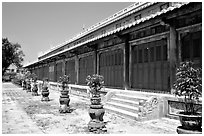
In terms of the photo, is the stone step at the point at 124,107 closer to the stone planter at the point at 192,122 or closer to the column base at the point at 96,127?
the column base at the point at 96,127

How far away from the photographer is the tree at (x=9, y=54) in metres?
46.9

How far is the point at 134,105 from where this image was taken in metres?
8.66

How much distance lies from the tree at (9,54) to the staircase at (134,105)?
42.2 meters

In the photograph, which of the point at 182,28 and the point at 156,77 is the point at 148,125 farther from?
the point at 182,28

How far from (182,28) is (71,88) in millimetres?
11794

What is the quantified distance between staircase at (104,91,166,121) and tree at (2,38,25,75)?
138ft

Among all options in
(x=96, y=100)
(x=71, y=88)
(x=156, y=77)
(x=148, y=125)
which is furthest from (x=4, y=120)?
(x=71, y=88)

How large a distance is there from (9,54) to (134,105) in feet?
153

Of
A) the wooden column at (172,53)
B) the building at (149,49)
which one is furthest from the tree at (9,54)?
the wooden column at (172,53)

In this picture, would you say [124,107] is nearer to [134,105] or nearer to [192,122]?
[134,105]

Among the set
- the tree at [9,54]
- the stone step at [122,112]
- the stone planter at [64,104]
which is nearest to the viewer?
the stone step at [122,112]

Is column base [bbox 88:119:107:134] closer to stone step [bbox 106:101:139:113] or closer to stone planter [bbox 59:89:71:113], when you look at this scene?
stone step [bbox 106:101:139:113]

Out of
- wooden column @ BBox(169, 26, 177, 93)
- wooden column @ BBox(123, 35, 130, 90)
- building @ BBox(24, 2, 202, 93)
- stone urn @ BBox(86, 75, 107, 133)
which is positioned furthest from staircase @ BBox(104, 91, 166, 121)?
stone urn @ BBox(86, 75, 107, 133)

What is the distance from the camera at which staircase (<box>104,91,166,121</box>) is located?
7676 mm
